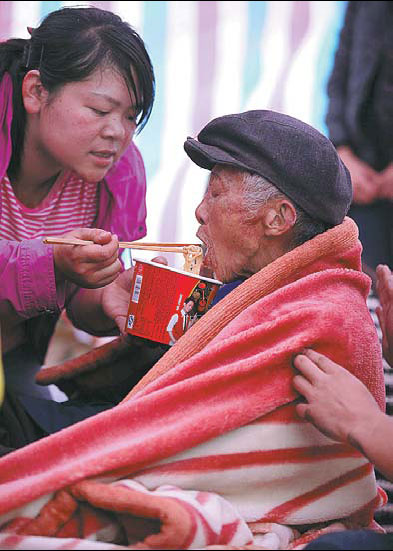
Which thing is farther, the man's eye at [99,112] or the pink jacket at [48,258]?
the man's eye at [99,112]

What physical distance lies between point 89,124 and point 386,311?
0.87 metres

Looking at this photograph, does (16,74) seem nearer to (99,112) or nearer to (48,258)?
(99,112)

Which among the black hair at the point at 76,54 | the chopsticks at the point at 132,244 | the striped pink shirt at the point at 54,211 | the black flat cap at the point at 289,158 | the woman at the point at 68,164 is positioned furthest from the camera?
the striped pink shirt at the point at 54,211

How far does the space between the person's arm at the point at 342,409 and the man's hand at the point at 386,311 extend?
1.37 ft

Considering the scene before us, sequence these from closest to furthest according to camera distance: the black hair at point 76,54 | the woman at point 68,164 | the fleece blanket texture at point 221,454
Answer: the fleece blanket texture at point 221,454 → the woman at point 68,164 → the black hair at point 76,54

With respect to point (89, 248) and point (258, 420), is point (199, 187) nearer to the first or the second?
point (89, 248)

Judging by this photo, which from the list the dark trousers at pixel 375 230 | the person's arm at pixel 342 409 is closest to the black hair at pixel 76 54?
the person's arm at pixel 342 409

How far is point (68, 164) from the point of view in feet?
6.91

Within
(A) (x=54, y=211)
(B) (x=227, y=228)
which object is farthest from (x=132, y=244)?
(A) (x=54, y=211)

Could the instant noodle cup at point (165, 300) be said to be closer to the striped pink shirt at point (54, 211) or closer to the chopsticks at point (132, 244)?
the chopsticks at point (132, 244)

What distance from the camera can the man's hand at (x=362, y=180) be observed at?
3.11 meters

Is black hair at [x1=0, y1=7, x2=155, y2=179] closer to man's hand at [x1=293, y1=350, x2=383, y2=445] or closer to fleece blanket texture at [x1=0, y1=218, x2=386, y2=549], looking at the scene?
fleece blanket texture at [x1=0, y1=218, x2=386, y2=549]

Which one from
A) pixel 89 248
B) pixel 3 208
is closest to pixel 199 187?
pixel 3 208

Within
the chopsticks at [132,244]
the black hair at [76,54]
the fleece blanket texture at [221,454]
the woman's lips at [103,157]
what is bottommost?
the fleece blanket texture at [221,454]
